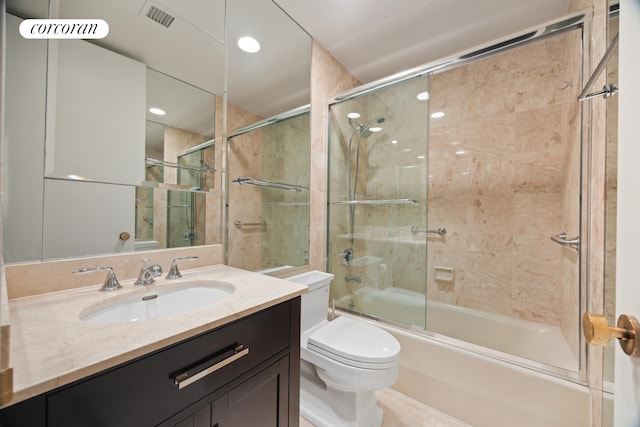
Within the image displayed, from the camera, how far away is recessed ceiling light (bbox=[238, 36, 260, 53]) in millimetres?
1523

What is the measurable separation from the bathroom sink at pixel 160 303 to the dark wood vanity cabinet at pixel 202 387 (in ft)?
0.87

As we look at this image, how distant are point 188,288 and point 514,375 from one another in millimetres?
1647

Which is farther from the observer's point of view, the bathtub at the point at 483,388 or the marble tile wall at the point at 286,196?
the marble tile wall at the point at 286,196

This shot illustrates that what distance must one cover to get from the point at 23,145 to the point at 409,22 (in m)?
2.12

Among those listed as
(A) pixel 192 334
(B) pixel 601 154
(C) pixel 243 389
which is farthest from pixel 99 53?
(B) pixel 601 154

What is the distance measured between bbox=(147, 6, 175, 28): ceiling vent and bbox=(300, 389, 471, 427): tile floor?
2.11 metres

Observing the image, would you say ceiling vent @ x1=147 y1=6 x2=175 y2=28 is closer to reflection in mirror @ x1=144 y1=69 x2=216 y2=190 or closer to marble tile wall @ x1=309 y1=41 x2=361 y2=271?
reflection in mirror @ x1=144 y1=69 x2=216 y2=190

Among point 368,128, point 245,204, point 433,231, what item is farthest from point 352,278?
point 368,128

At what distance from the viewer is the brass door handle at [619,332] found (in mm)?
421

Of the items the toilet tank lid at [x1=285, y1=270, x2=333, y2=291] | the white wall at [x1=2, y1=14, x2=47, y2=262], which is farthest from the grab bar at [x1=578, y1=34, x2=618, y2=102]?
the white wall at [x1=2, y1=14, x2=47, y2=262]

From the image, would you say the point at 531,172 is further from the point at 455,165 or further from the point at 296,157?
the point at 296,157

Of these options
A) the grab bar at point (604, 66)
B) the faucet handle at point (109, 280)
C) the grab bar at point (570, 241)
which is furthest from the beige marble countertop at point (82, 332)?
the grab bar at point (570, 241)

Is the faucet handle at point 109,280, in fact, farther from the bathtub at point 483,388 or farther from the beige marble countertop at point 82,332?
the bathtub at point 483,388

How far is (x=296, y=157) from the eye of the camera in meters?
1.89
